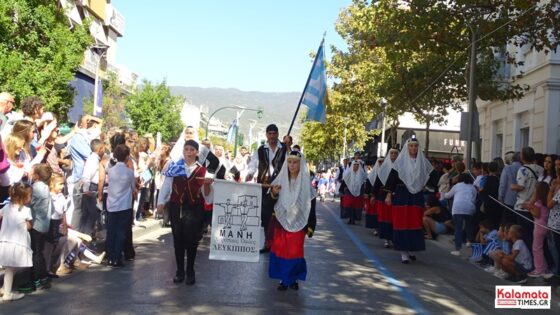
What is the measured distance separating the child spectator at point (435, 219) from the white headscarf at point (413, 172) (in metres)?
4.74

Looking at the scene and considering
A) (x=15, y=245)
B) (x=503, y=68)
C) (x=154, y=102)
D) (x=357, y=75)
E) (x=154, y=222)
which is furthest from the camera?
(x=154, y=102)

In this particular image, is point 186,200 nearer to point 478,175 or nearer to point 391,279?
point 391,279

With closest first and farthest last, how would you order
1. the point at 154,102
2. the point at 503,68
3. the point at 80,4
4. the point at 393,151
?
the point at 393,151
the point at 503,68
the point at 80,4
the point at 154,102

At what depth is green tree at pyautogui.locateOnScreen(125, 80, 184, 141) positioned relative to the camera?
51719 millimetres

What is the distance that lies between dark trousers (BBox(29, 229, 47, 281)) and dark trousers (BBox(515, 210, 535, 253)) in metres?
6.99

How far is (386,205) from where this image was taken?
13.9m

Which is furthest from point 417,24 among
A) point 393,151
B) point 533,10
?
point 393,151

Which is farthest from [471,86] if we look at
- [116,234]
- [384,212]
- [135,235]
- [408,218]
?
[116,234]

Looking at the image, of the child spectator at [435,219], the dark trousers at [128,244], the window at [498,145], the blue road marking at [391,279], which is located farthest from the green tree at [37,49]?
the window at [498,145]

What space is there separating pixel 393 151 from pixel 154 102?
135 ft

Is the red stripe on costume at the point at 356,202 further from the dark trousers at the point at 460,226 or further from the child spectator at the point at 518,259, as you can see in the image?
the child spectator at the point at 518,259

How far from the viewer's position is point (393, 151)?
43.3 feet

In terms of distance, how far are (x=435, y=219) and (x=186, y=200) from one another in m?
9.53

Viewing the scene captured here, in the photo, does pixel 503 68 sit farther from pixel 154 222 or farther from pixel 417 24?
pixel 154 222
